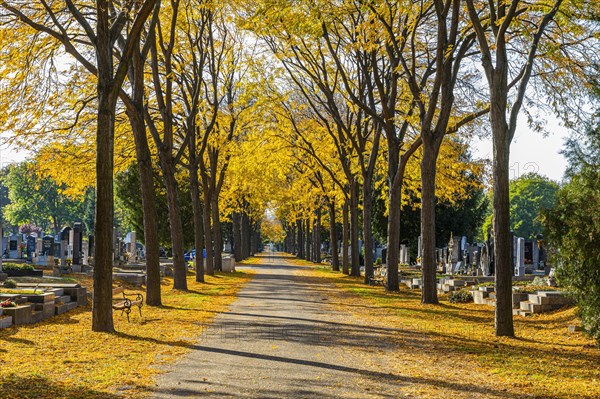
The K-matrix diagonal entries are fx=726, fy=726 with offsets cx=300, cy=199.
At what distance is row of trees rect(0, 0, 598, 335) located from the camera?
12625 mm

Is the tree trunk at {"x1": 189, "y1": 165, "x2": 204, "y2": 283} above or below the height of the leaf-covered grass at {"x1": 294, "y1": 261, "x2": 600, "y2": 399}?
above

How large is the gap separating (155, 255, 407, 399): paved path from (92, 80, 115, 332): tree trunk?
6.20 feet

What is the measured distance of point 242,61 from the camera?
29.0 meters

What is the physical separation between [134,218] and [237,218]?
29.7 ft

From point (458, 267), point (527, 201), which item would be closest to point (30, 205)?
point (527, 201)

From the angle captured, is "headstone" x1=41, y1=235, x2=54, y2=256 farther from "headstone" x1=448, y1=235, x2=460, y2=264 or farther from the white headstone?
"headstone" x1=448, y1=235, x2=460, y2=264

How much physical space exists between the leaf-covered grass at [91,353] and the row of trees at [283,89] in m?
1.11

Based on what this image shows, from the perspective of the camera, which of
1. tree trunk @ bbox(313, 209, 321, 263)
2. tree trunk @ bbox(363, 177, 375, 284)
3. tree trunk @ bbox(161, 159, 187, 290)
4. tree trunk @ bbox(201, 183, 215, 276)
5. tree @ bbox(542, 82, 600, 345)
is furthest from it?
tree trunk @ bbox(313, 209, 321, 263)

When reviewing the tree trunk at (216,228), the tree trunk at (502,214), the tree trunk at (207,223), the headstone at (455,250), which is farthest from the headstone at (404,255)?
the tree trunk at (502,214)

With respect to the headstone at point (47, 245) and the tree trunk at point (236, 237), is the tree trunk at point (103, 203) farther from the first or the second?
the tree trunk at point (236, 237)

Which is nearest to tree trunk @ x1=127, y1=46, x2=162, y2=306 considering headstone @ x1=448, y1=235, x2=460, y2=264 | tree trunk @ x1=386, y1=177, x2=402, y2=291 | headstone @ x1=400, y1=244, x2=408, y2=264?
tree trunk @ x1=386, y1=177, x2=402, y2=291

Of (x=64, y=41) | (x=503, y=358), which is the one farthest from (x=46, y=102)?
(x=503, y=358)

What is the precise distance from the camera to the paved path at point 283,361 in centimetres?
754

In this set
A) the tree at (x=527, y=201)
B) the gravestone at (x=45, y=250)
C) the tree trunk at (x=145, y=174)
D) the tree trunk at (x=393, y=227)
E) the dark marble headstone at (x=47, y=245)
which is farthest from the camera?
the tree at (x=527, y=201)
